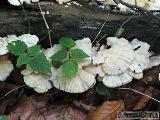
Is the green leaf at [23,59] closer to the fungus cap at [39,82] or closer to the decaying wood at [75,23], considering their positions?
the fungus cap at [39,82]

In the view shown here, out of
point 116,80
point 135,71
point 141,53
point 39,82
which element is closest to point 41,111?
point 39,82

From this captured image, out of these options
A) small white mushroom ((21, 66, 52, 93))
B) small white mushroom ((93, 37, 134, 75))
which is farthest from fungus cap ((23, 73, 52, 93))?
small white mushroom ((93, 37, 134, 75))

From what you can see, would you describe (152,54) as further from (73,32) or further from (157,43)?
(73,32)

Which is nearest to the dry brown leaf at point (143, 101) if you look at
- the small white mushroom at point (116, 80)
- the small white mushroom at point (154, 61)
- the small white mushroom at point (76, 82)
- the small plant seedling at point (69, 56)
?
the small white mushroom at point (154, 61)

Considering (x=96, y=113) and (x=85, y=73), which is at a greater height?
(x=85, y=73)

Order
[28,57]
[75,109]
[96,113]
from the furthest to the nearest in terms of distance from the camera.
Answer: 1. [75,109]
2. [96,113]
3. [28,57]

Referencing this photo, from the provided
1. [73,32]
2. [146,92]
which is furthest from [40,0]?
[146,92]

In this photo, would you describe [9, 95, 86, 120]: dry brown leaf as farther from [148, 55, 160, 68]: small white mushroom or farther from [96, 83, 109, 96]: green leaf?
[148, 55, 160, 68]: small white mushroom

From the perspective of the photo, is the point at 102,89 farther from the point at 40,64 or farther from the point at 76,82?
the point at 40,64
